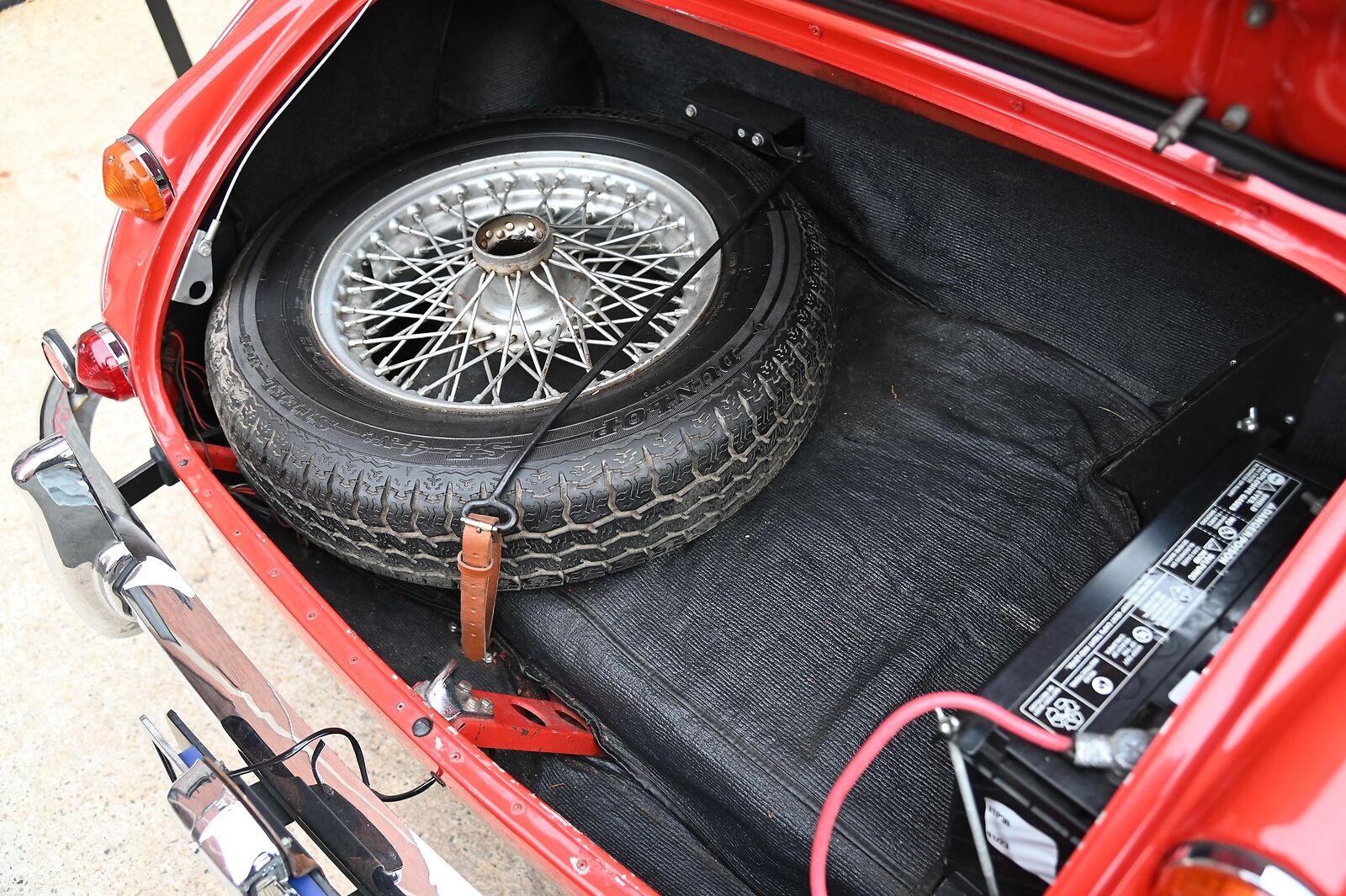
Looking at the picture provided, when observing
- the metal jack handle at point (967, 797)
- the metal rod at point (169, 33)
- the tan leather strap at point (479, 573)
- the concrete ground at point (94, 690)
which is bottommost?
the concrete ground at point (94, 690)

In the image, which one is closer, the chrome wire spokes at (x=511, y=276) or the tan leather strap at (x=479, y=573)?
the tan leather strap at (x=479, y=573)

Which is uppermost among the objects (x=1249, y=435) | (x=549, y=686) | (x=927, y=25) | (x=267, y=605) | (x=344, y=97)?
(x=927, y=25)

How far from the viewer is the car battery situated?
97 cm

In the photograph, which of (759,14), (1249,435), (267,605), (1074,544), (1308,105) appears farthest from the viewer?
(267,605)

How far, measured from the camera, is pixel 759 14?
1608 millimetres

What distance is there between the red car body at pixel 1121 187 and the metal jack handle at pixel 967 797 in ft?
0.47

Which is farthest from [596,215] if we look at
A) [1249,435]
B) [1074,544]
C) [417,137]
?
[1249,435]

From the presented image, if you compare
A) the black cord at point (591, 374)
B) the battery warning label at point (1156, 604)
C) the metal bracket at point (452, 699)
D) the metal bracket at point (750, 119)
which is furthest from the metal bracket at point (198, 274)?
the battery warning label at point (1156, 604)

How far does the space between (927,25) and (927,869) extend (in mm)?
1170

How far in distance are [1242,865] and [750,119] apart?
1.65 meters

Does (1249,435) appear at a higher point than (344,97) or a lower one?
higher

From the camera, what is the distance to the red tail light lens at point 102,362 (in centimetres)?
168

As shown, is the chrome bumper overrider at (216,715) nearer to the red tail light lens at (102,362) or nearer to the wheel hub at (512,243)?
the red tail light lens at (102,362)

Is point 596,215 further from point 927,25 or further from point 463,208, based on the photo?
point 927,25
